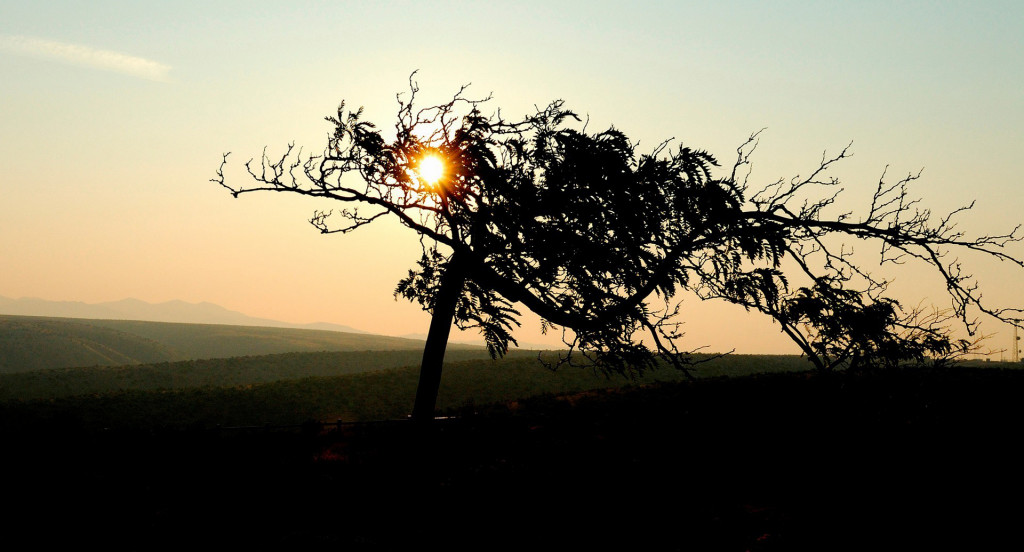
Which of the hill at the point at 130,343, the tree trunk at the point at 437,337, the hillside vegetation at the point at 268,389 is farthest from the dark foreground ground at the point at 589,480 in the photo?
the hill at the point at 130,343

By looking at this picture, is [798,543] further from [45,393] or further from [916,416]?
[45,393]

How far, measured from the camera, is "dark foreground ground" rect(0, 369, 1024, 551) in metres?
10.5

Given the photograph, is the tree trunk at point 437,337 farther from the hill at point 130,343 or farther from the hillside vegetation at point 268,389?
the hill at point 130,343

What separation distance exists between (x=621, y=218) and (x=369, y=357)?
214 feet

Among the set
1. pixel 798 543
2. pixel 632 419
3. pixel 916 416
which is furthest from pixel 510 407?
pixel 798 543

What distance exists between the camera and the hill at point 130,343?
3255 inches

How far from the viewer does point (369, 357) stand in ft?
251

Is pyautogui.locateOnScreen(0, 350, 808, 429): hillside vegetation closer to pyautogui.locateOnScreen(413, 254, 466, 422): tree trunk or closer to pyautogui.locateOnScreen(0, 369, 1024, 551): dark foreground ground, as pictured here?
pyautogui.locateOnScreen(413, 254, 466, 422): tree trunk

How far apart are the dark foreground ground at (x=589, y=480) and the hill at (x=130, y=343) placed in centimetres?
7405

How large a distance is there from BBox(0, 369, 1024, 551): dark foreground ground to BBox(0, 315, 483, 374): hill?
7405 cm

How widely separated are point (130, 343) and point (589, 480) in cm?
10404

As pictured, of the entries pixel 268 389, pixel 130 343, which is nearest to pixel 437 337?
pixel 268 389

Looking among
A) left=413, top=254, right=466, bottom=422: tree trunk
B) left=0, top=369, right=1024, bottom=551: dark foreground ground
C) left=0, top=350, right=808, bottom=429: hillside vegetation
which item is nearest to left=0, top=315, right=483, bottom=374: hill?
left=0, top=350, right=808, bottom=429: hillside vegetation

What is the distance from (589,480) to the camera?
12.8 meters
